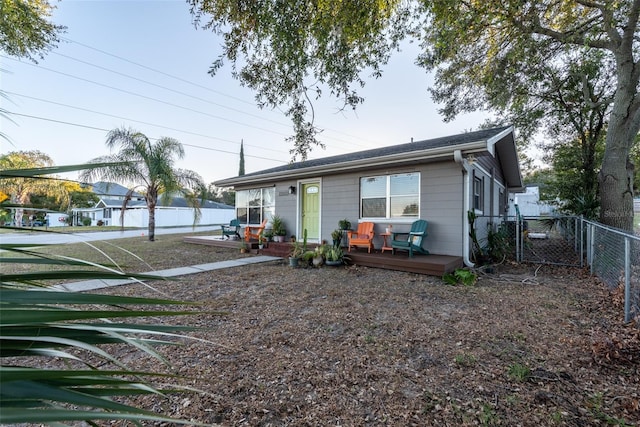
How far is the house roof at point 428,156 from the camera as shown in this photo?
5.97m

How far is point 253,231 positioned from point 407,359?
8.79 m

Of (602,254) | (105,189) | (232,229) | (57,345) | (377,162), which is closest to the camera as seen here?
(57,345)

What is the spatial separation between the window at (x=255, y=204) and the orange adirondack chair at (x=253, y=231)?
12.7 inches

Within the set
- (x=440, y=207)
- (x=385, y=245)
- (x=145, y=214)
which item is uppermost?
(x=440, y=207)

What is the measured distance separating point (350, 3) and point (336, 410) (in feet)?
14.5

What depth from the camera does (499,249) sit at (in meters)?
7.37

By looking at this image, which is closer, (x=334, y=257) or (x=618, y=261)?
(x=618, y=261)

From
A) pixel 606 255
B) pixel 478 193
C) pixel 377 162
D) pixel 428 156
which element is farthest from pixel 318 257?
pixel 606 255

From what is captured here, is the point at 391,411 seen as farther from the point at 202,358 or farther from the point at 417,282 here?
the point at 417,282

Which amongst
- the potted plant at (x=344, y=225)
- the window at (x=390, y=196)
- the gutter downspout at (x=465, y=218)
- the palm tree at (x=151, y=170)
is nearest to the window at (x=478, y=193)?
the gutter downspout at (x=465, y=218)

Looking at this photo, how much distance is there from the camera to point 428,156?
6258 millimetres

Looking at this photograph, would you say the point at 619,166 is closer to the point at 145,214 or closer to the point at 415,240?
the point at 415,240

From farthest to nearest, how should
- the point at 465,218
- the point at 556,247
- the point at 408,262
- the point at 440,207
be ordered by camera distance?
the point at 556,247, the point at 440,207, the point at 465,218, the point at 408,262

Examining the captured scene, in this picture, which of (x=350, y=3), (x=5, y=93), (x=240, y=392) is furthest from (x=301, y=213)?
(x=5, y=93)
